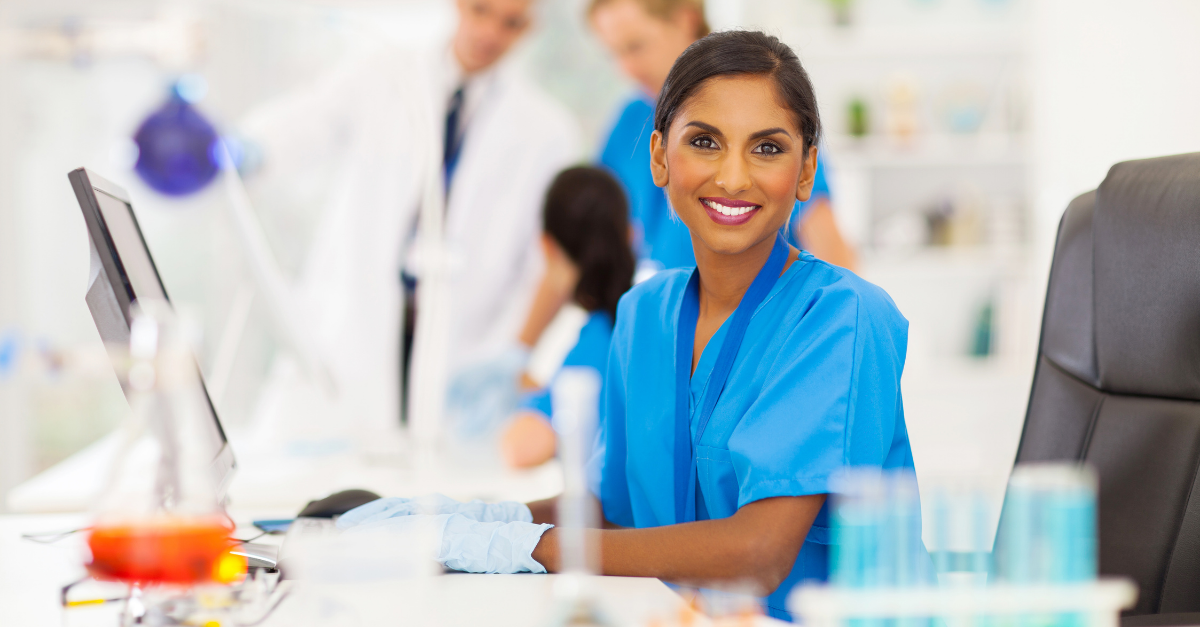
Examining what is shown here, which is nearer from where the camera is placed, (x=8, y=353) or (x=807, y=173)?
(x=8, y=353)

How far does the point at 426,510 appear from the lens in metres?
0.93

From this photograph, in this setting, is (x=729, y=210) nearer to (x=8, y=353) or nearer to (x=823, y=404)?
(x=823, y=404)

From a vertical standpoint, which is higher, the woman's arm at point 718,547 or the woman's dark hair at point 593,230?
the woman's dark hair at point 593,230

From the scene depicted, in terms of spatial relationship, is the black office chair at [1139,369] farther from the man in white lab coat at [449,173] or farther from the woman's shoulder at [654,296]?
the man in white lab coat at [449,173]

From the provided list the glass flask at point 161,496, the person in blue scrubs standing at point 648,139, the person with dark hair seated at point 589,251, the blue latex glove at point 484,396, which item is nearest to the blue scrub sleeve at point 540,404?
the person with dark hair seated at point 589,251

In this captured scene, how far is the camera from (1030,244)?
2945mm

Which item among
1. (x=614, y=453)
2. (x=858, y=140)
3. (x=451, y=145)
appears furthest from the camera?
(x=858, y=140)

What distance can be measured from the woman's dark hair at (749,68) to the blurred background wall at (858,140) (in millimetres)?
1919

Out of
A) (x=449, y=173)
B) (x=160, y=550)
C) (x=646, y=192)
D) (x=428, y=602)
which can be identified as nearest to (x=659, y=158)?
(x=428, y=602)

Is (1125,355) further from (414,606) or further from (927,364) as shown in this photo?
(927,364)

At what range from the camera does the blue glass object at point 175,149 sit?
1.54m

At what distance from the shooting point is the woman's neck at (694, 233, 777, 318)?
1.06 metres

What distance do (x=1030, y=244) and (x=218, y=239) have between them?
274 cm

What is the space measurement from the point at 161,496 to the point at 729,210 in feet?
2.09
